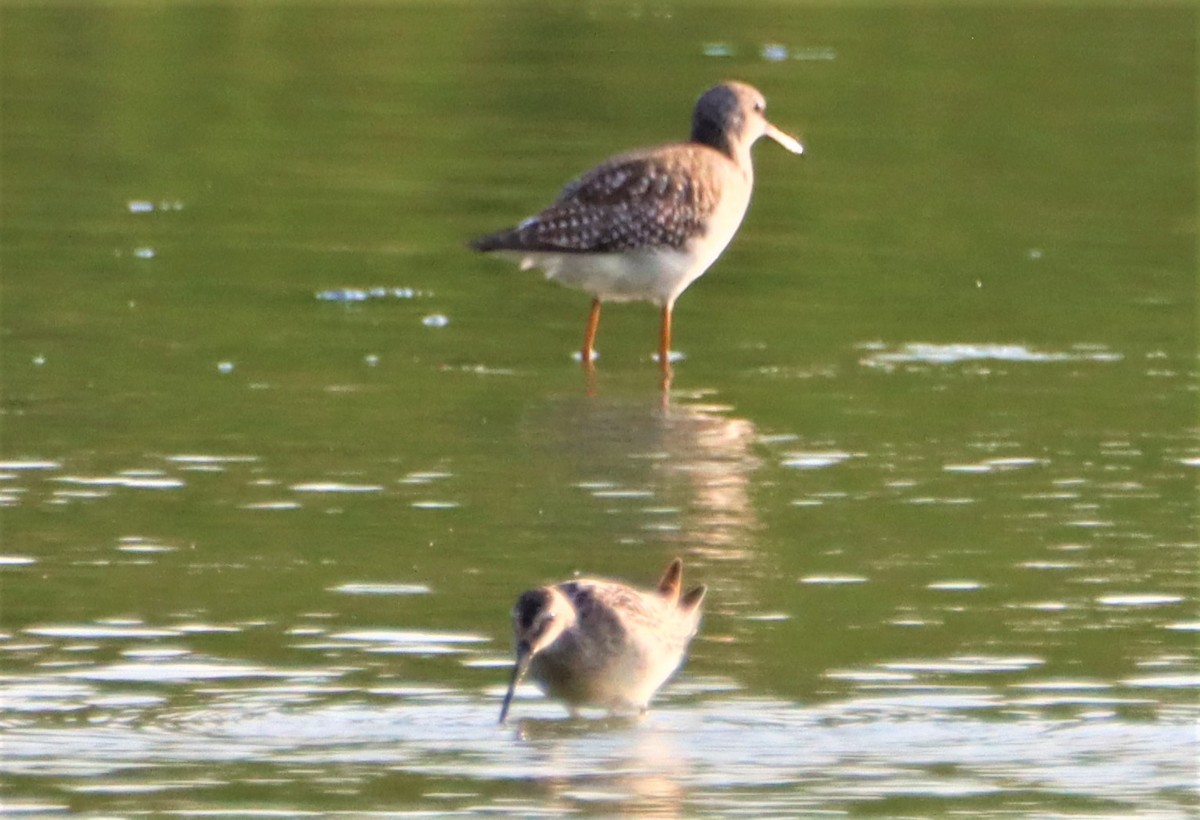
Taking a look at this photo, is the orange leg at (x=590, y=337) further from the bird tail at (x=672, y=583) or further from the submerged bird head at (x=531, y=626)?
the submerged bird head at (x=531, y=626)

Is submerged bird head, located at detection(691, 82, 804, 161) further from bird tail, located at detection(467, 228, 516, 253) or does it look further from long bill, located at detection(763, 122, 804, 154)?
bird tail, located at detection(467, 228, 516, 253)

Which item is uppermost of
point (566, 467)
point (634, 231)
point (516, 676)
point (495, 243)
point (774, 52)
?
point (774, 52)

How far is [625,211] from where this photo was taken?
15.4 m

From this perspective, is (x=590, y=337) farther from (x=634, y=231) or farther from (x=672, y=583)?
(x=672, y=583)

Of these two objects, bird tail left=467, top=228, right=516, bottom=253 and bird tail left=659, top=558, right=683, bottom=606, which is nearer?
bird tail left=659, top=558, right=683, bottom=606

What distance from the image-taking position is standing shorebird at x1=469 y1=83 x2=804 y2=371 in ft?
50.0

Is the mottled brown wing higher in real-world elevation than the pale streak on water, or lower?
higher

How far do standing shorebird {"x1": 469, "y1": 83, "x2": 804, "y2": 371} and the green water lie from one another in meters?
0.34

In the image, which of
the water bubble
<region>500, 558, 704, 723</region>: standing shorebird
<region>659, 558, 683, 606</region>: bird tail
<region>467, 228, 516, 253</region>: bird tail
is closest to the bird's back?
<region>500, 558, 704, 723</region>: standing shorebird

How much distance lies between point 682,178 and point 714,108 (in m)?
0.85

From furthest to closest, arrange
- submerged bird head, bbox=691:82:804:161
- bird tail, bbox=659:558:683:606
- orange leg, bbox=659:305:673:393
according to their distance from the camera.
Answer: submerged bird head, bbox=691:82:804:161 → orange leg, bbox=659:305:673:393 → bird tail, bbox=659:558:683:606

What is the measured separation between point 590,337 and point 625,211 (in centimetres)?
78

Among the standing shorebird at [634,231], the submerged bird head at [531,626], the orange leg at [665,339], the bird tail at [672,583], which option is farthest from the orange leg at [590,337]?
the submerged bird head at [531,626]

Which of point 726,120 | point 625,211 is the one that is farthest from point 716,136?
point 625,211
